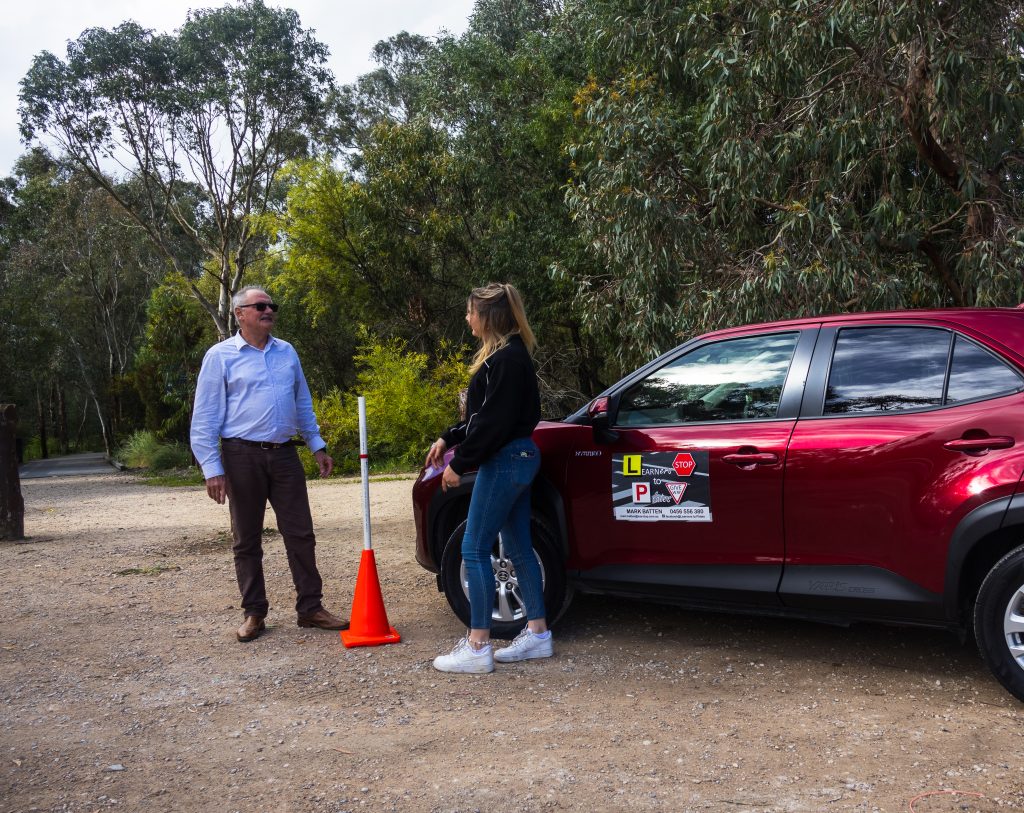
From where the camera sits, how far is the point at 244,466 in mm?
5410

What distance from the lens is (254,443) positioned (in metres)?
5.45

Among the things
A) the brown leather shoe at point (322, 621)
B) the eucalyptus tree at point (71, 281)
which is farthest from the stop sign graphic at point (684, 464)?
the eucalyptus tree at point (71, 281)

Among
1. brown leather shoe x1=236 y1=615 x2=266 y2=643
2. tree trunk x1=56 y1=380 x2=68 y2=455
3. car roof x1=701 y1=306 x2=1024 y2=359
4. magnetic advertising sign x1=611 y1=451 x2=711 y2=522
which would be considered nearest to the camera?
car roof x1=701 y1=306 x2=1024 y2=359

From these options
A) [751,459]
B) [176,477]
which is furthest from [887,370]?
[176,477]

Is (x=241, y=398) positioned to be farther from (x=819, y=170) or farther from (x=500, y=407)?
(x=819, y=170)

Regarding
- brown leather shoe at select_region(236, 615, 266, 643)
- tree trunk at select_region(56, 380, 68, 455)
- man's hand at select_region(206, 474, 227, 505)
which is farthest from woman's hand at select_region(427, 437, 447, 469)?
tree trunk at select_region(56, 380, 68, 455)

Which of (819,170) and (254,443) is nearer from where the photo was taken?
(254,443)

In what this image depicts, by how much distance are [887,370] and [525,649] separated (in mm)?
2220

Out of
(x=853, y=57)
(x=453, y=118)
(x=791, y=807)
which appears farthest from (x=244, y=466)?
(x=453, y=118)

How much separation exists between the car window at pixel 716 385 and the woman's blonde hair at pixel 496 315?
70cm

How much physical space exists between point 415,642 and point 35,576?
436cm

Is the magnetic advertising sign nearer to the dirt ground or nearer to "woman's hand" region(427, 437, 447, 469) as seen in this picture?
the dirt ground

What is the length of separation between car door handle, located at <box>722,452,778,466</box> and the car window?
0.23 metres

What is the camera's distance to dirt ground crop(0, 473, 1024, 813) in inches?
130
